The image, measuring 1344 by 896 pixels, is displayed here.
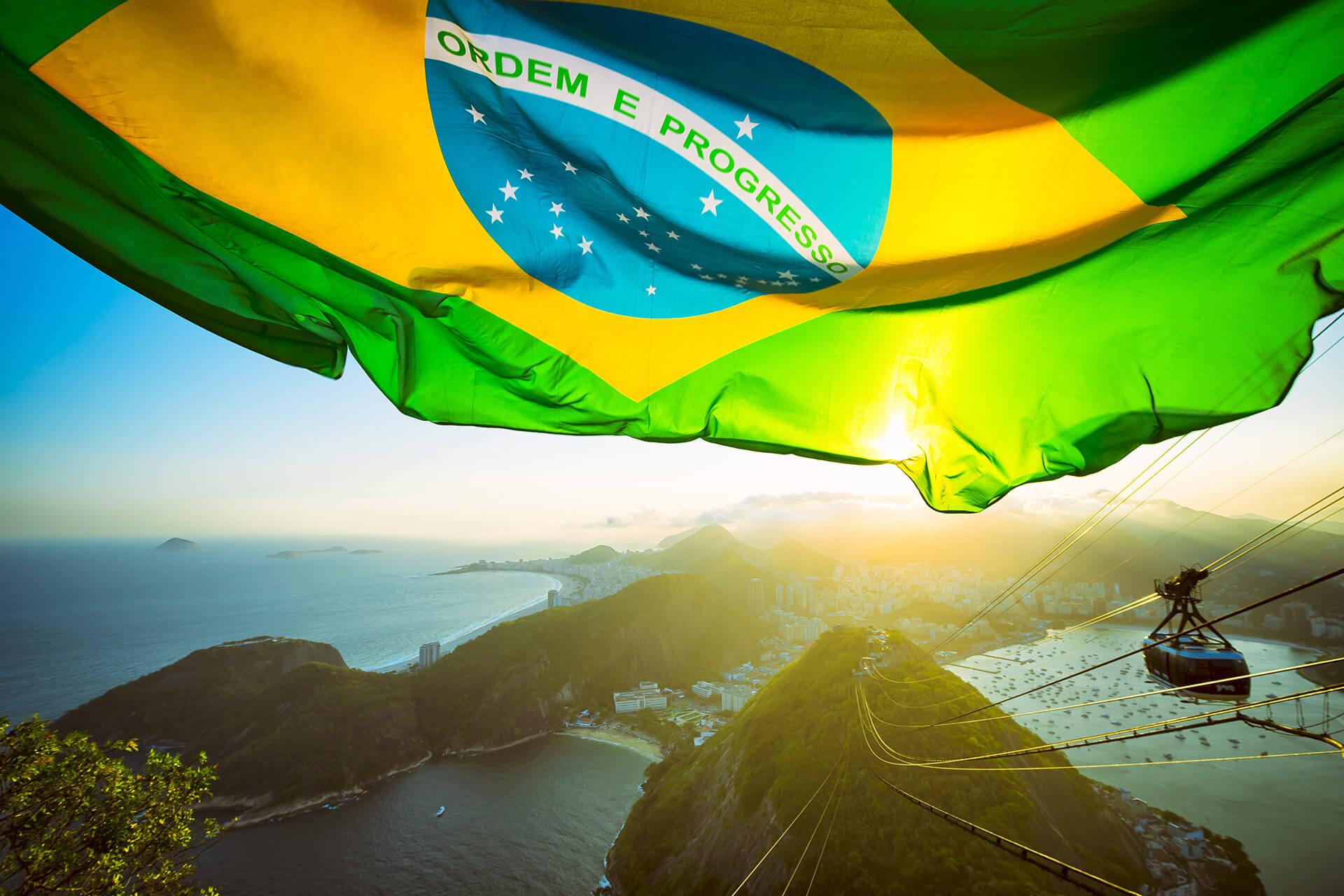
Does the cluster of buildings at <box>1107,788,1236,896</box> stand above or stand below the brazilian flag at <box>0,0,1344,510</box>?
below

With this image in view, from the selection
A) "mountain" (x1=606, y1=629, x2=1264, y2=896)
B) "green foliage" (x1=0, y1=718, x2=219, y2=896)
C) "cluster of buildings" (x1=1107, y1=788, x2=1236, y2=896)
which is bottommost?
"cluster of buildings" (x1=1107, y1=788, x2=1236, y2=896)

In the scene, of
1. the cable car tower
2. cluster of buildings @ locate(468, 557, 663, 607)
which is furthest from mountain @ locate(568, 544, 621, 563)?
the cable car tower

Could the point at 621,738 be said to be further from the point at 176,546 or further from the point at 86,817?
the point at 176,546

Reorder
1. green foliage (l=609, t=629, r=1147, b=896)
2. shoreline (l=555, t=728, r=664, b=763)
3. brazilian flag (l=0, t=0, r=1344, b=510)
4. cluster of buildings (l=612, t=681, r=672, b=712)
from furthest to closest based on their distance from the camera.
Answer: cluster of buildings (l=612, t=681, r=672, b=712) → shoreline (l=555, t=728, r=664, b=763) → green foliage (l=609, t=629, r=1147, b=896) → brazilian flag (l=0, t=0, r=1344, b=510)

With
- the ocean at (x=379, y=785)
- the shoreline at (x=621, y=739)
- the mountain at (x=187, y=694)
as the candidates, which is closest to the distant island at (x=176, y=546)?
the ocean at (x=379, y=785)

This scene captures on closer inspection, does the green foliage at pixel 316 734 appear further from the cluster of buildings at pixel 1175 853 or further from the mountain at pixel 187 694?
the cluster of buildings at pixel 1175 853

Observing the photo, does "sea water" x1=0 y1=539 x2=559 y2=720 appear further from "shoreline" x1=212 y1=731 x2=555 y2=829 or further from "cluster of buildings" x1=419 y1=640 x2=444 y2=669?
"shoreline" x1=212 y1=731 x2=555 y2=829

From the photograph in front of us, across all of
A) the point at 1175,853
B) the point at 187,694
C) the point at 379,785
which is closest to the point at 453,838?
the point at 379,785
